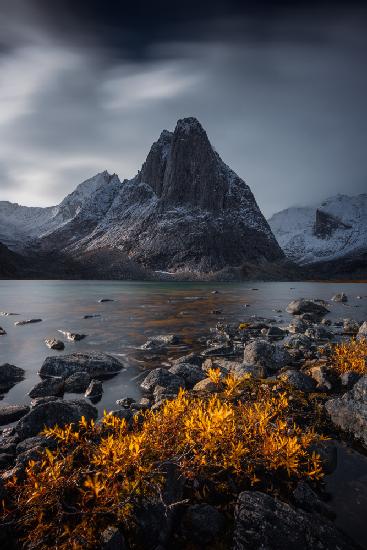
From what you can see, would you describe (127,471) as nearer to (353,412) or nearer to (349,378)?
(353,412)

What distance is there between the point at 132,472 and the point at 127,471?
0.13m

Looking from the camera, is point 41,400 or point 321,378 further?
point 321,378

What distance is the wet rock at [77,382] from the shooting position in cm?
1293

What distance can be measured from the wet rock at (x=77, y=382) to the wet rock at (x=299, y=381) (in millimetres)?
7686

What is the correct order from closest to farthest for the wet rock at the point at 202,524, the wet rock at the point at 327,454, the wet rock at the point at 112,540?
the wet rock at the point at 112,540 → the wet rock at the point at 202,524 → the wet rock at the point at 327,454

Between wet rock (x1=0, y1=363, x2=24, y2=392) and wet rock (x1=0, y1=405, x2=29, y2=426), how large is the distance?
3.43 m

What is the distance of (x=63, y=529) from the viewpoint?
4414mm

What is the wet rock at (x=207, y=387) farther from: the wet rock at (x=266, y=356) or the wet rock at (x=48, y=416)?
the wet rock at (x=266, y=356)

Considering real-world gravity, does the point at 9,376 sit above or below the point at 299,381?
below

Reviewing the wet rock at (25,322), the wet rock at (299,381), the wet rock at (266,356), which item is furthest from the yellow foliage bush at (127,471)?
the wet rock at (25,322)

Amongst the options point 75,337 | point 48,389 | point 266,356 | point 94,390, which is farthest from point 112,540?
point 75,337

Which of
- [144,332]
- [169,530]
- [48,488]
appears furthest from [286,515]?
[144,332]

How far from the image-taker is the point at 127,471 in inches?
206

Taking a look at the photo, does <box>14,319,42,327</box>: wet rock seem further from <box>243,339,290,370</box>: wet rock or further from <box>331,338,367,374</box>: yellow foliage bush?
<box>331,338,367,374</box>: yellow foliage bush
